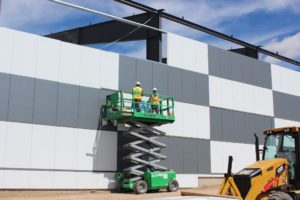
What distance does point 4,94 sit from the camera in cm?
1991

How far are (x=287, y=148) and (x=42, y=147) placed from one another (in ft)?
41.7

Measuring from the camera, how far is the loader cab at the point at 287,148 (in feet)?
42.0

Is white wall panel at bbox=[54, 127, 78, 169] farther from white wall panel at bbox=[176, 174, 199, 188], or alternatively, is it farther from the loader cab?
the loader cab

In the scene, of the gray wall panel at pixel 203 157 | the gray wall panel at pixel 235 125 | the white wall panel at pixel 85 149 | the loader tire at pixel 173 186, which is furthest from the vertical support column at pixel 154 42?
the loader tire at pixel 173 186

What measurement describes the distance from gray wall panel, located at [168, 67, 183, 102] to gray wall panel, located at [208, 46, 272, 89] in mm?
3465

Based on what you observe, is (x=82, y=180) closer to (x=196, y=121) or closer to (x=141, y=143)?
(x=141, y=143)

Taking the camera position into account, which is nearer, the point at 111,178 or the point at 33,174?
the point at 33,174

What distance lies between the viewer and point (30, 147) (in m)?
20.1

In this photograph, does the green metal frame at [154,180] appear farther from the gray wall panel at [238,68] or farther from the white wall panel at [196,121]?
the gray wall panel at [238,68]

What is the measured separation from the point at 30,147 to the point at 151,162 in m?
7.01

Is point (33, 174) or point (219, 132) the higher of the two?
point (219, 132)

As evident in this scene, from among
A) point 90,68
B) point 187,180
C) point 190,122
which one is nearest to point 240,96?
point 190,122

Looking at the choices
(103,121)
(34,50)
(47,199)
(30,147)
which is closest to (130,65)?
(103,121)

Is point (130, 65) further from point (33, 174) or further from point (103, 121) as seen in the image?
point (33, 174)
